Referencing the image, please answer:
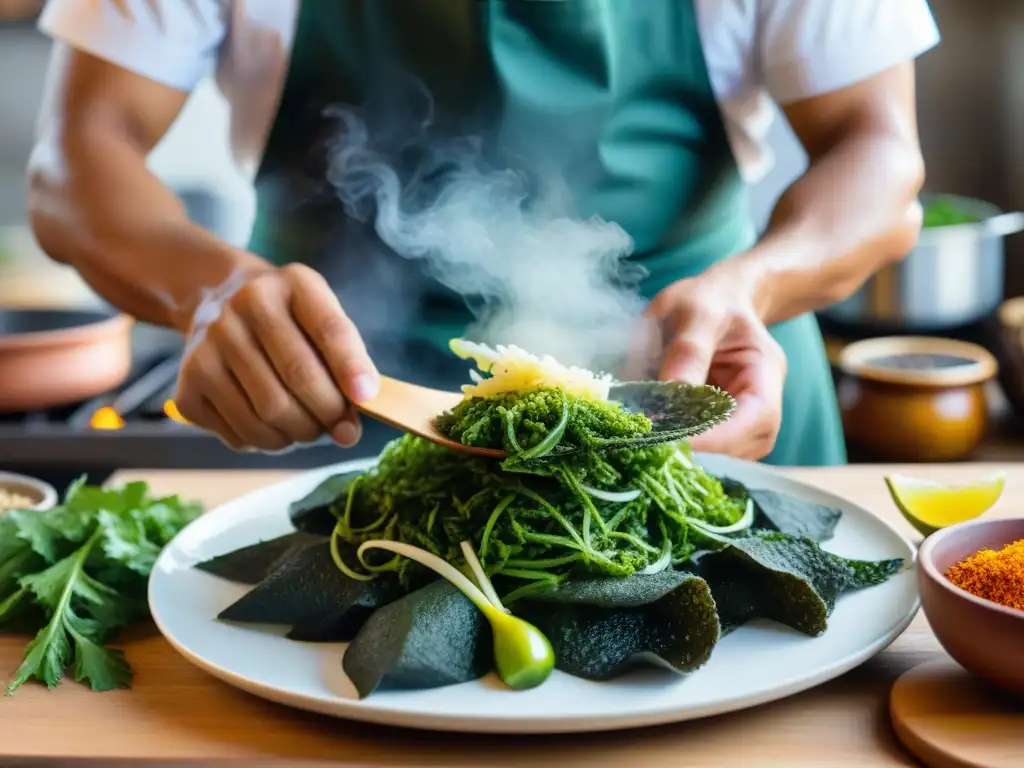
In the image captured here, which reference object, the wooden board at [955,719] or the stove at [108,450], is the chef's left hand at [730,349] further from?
the stove at [108,450]

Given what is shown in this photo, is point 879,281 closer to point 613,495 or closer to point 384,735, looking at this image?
point 613,495

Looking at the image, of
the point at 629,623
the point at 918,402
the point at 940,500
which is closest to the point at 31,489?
the point at 629,623

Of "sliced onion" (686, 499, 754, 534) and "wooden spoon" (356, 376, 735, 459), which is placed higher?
"wooden spoon" (356, 376, 735, 459)

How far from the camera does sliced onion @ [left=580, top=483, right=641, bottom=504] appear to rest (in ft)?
4.19

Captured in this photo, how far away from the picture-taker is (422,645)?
1067 mm

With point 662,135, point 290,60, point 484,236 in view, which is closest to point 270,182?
point 290,60

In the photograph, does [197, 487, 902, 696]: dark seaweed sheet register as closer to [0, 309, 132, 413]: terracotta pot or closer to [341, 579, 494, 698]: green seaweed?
[341, 579, 494, 698]: green seaweed

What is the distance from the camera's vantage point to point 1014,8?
3693 millimetres

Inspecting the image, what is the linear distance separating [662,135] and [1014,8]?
228 centimetres

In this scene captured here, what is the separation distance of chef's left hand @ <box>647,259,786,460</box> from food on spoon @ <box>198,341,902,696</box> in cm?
14

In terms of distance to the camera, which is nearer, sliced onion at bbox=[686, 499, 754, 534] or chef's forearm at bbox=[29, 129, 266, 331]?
sliced onion at bbox=[686, 499, 754, 534]

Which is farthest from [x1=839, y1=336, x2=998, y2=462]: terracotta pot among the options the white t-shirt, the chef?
the white t-shirt

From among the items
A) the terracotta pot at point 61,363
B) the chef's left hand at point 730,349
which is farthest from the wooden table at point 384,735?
the terracotta pot at point 61,363

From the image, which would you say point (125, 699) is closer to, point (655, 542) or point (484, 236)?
point (655, 542)
